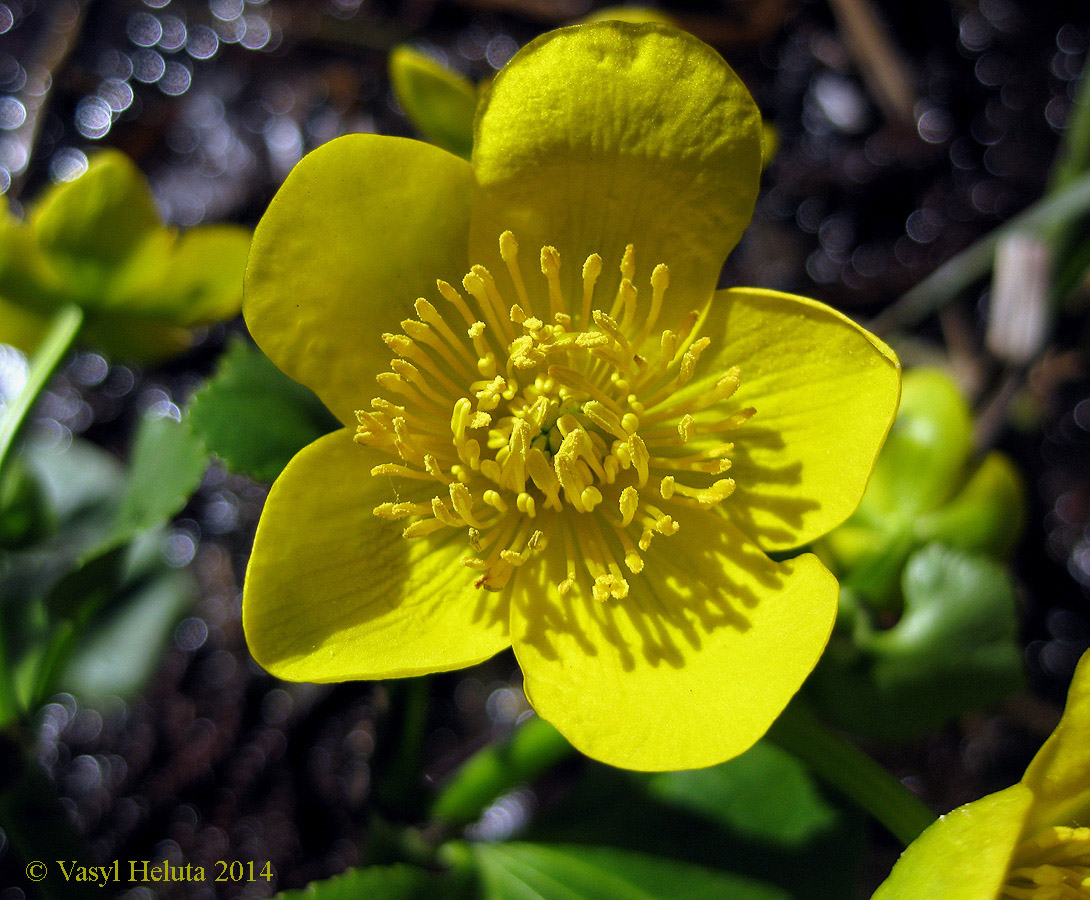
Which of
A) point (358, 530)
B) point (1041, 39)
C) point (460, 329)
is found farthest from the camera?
point (1041, 39)

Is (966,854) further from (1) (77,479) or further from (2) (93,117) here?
(2) (93,117)

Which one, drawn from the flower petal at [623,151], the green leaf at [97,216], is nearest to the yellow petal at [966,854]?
the flower petal at [623,151]

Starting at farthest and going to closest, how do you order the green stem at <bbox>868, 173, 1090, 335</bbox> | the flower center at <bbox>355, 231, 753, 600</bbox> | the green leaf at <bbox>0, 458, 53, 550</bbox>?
1. the green stem at <bbox>868, 173, 1090, 335</bbox>
2. the green leaf at <bbox>0, 458, 53, 550</bbox>
3. the flower center at <bbox>355, 231, 753, 600</bbox>

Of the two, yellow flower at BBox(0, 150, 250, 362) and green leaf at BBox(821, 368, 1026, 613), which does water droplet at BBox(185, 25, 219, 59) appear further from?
green leaf at BBox(821, 368, 1026, 613)

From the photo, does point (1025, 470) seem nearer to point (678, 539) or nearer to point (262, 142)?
point (678, 539)

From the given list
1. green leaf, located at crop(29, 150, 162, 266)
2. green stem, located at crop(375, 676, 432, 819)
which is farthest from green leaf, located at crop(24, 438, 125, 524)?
green stem, located at crop(375, 676, 432, 819)

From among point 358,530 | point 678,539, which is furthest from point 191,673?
point 678,539
